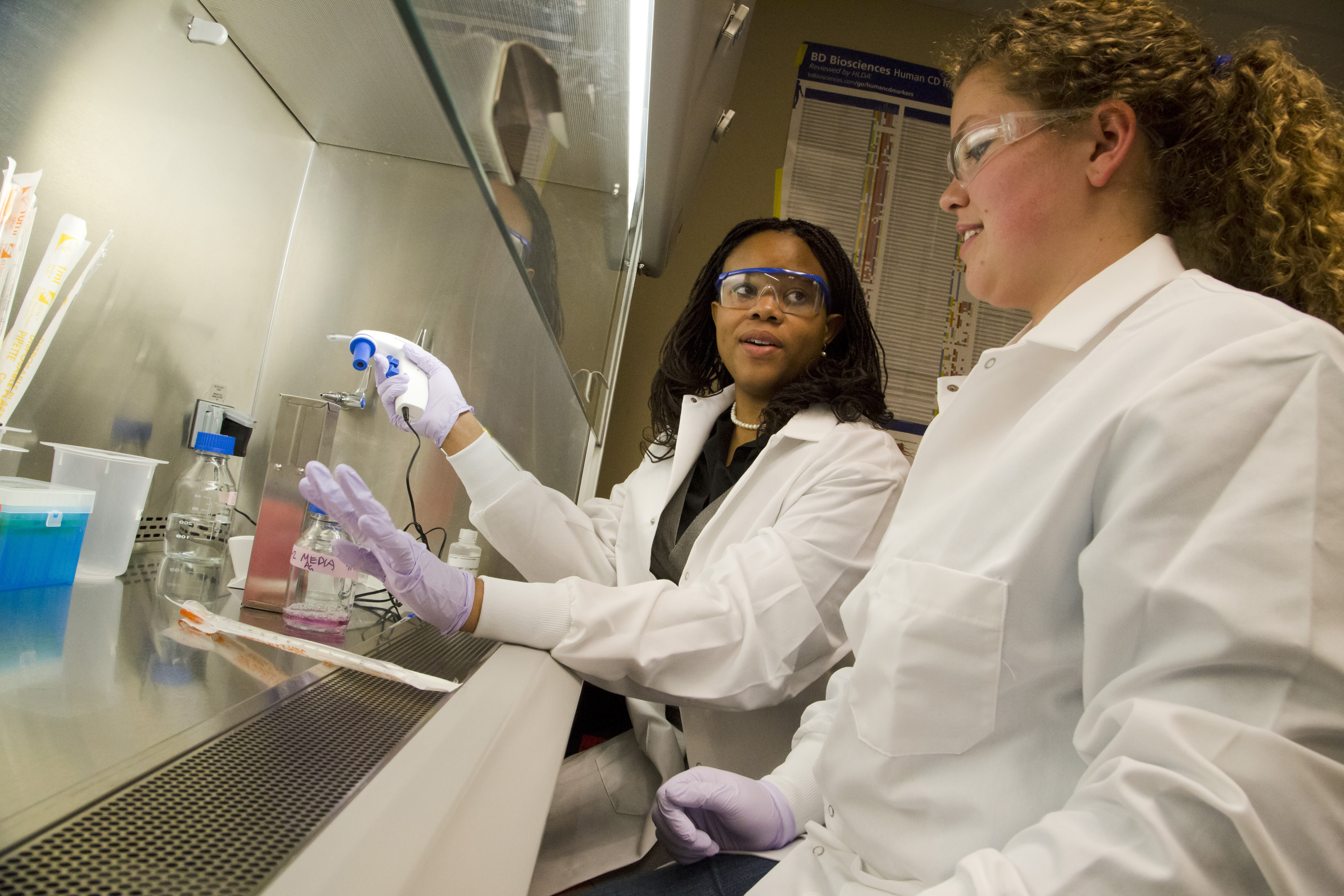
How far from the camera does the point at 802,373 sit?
5.89 ft

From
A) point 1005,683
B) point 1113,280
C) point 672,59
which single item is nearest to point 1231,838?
point 1005,683

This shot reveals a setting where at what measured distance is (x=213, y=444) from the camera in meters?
1.03

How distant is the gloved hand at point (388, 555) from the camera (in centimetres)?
96

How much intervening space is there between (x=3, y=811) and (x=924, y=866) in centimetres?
64

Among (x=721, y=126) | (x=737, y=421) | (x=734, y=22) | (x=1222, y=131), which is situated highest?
(x=721, y=126)

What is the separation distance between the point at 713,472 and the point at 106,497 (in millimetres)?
1161

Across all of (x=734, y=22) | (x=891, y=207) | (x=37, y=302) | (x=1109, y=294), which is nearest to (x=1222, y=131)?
(x=1109, y=294)

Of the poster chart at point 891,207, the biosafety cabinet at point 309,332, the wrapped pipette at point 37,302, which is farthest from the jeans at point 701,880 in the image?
the poster chart at point 891,207

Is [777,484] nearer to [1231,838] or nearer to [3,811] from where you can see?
[1231,838]

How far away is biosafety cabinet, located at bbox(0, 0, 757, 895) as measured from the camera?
17.3 inches

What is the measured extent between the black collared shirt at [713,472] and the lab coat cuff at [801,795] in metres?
0.70

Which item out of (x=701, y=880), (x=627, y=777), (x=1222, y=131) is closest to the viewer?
(x=1222, y=131)

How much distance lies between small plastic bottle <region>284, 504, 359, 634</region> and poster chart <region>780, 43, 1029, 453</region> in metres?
2.17

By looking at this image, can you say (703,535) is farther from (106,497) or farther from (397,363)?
(106,497)
